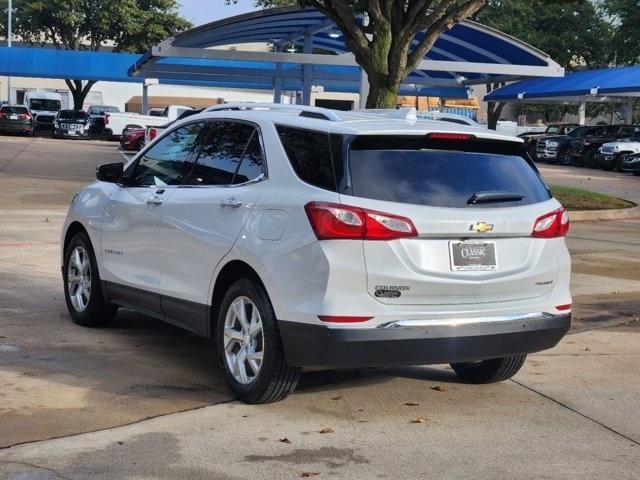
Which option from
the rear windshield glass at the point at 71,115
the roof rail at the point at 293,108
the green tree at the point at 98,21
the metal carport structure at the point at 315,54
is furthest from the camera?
the green tree at the point at 98,21

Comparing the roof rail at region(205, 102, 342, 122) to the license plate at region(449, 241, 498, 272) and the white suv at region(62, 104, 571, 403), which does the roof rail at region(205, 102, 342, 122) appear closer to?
the white suv at region(62, 104, 571, 403)

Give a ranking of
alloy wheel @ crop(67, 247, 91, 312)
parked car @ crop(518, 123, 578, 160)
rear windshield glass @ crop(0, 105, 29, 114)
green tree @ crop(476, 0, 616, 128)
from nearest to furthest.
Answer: alloy wheel @ crop(67, 247, 91, 312), parked car @ crop(518, 123, 578, 160), rear windshield glass @ crop(0, 105, 29, 114), green tree @ crop(476, 0, 616, 128)

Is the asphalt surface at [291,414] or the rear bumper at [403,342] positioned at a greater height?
the rear bumper at [403,342]

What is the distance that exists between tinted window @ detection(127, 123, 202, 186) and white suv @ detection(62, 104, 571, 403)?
32cm

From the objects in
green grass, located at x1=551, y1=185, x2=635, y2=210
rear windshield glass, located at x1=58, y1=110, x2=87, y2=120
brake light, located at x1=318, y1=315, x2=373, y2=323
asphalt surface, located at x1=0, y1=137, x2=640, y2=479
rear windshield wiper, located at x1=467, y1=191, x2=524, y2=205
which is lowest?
rear windshield glass, located at x1=58, y1=110, x2=87, y2=120

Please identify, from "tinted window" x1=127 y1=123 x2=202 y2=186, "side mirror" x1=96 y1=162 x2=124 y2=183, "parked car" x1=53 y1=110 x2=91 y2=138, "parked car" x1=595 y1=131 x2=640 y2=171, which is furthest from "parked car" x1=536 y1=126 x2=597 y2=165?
"tinted window" x1=127 y1=123 x2=202 y2=186

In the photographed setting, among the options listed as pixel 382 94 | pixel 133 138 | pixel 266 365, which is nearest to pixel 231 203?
pixel 266 365

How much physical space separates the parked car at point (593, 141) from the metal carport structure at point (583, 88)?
4.53ft

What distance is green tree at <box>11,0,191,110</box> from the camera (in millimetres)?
68125

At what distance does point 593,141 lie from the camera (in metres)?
42.8

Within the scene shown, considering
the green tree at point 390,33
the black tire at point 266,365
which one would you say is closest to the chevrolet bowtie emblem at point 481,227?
the black tire at point 266,365

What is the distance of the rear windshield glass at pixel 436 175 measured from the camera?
6062mm

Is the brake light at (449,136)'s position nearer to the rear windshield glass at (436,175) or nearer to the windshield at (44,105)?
the rear windshield glass at (436,175)

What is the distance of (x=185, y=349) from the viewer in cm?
798
